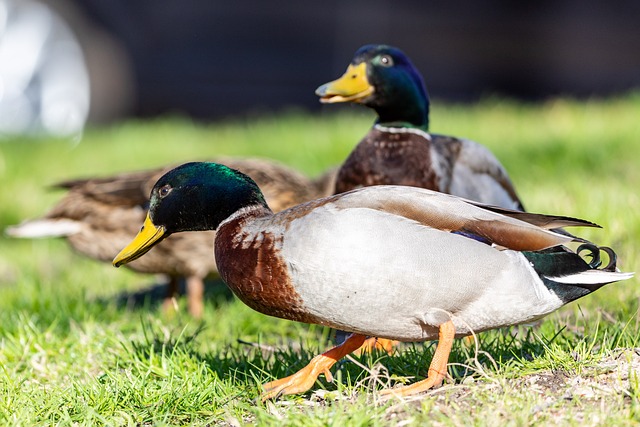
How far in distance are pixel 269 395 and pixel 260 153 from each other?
4.84 metres

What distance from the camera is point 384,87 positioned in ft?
14.0

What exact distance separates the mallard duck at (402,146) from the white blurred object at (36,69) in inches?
→ 206

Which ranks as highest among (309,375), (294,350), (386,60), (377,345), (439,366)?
(386,60)

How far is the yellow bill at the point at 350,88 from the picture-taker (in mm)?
4156

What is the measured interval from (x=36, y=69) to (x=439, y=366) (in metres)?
6.96

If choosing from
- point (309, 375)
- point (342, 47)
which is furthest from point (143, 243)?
point (342, 47)

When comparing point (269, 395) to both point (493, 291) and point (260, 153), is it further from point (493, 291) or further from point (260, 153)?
point (260, 153)

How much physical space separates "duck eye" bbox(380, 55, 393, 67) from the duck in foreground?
1252mm

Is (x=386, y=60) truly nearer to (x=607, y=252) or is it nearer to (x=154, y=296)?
(x=607, y=252)

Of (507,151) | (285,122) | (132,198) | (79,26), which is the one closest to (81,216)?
(132,198)

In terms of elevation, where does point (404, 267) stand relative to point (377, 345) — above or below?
above

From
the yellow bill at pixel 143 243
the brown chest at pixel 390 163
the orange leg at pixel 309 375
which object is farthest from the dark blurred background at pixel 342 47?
the orange leg at pixel 309 375

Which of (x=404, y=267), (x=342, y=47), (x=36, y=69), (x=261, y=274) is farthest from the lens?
(x=342, y=47)

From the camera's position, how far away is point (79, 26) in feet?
31.0
